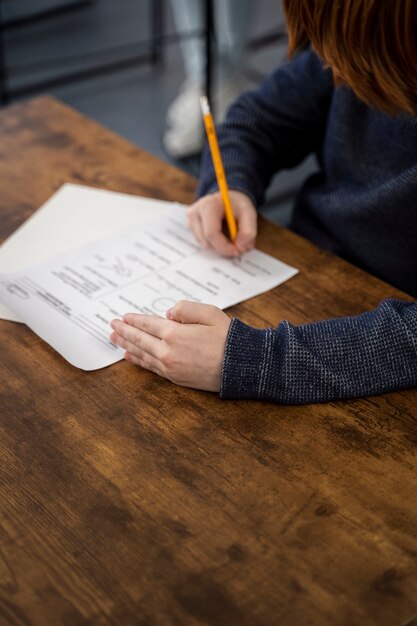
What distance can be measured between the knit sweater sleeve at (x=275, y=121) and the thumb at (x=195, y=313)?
386mm

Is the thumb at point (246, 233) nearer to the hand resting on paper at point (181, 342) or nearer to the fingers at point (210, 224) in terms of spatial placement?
the fingers at point (210, 224)

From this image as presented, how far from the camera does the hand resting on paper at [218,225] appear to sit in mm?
1105

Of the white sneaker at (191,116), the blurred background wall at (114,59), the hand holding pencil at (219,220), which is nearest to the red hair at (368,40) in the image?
the hand holding pencil at (219,220)

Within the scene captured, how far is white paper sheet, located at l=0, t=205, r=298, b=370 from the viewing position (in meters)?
0.95

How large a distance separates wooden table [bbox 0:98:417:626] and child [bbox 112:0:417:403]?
0.10 ft

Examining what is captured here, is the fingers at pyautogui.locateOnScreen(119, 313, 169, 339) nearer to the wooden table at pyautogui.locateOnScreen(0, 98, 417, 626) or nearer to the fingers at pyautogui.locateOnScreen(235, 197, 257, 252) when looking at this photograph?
the wooden table at pyautogui.locateOnScreen(0, 98, 417, 626)

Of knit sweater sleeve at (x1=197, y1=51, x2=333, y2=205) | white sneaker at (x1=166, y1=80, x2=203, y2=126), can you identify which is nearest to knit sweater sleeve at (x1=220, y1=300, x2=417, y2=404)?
knit sweater sleeve at (x1=197, y1=51, x2=333, y2=205)

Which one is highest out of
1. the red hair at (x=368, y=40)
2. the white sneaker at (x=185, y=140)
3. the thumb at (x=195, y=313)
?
the red hair at (x=368, y=40)

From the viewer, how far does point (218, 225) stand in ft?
3.66

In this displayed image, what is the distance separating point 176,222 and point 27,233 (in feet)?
0.67

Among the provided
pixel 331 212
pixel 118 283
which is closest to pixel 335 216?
pixel 331 212

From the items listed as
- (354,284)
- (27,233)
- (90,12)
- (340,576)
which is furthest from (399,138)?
(90,12)

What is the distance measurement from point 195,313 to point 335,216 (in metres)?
0.44

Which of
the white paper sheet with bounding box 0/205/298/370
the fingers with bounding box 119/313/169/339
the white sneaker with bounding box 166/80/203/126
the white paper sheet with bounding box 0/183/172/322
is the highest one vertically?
the fingers with bounding box 119/313/169/339
